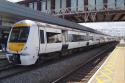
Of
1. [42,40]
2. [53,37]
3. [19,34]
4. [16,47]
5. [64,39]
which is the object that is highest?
[19,34]

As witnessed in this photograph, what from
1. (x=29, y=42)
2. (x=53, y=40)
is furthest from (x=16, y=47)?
(x=53, y=40)

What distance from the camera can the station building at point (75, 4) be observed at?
52688mm

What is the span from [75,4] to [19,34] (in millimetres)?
42647

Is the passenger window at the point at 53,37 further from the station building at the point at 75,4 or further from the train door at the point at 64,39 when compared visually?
the station building at the point at 75,4

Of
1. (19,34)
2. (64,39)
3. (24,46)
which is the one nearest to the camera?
(24,46)

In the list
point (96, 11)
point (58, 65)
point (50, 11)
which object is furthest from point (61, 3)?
point (58, 65)

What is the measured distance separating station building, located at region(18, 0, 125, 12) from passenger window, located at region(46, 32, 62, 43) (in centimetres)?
3259

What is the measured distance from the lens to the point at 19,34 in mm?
16203

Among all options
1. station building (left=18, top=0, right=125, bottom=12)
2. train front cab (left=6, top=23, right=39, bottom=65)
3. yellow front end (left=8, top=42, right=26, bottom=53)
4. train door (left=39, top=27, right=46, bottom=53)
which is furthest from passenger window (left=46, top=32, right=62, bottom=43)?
station building (left=18, top=0, right=125, bottom=12)

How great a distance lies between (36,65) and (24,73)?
2803mm

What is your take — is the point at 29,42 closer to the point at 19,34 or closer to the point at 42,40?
the point at 19,34

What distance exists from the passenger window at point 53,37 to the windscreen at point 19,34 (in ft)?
6.74

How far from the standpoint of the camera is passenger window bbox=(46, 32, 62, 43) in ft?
58.8

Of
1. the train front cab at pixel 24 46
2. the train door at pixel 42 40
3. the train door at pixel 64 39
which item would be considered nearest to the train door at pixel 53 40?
the train door at pixel 42 40
